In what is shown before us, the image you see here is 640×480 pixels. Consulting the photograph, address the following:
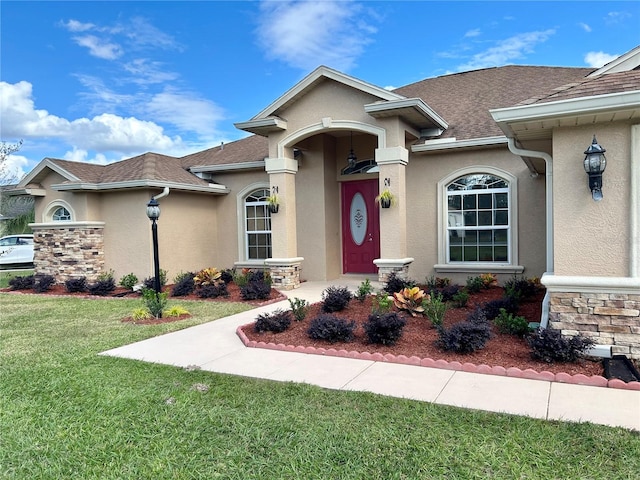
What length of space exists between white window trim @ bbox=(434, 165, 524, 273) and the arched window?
0.02 metres

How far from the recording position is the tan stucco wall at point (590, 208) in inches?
203

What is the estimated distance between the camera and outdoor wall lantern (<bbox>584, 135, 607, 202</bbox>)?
198 inches

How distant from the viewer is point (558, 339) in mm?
5016

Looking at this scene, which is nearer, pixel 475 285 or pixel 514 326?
pixel 514 326

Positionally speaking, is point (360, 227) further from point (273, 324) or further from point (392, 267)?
point (273, 324)

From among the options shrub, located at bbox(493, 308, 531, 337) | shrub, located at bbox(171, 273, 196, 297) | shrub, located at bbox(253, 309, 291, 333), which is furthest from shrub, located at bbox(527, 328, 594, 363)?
shrub, located at bbox(171, 273, 196, 297)

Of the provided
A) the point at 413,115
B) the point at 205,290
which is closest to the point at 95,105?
the point at 205,290

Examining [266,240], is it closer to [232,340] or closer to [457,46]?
[232,340]

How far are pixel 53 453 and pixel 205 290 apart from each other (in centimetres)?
754

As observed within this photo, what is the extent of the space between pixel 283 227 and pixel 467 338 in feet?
21.8

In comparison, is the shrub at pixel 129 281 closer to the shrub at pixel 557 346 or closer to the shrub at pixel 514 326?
the shrub at pixel 514 326

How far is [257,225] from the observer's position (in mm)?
13734

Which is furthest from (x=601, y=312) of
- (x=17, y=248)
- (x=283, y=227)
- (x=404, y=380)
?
(x=17, y=248)

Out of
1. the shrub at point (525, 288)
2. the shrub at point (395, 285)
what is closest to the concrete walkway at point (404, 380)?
the shrub at point (395, 285)
